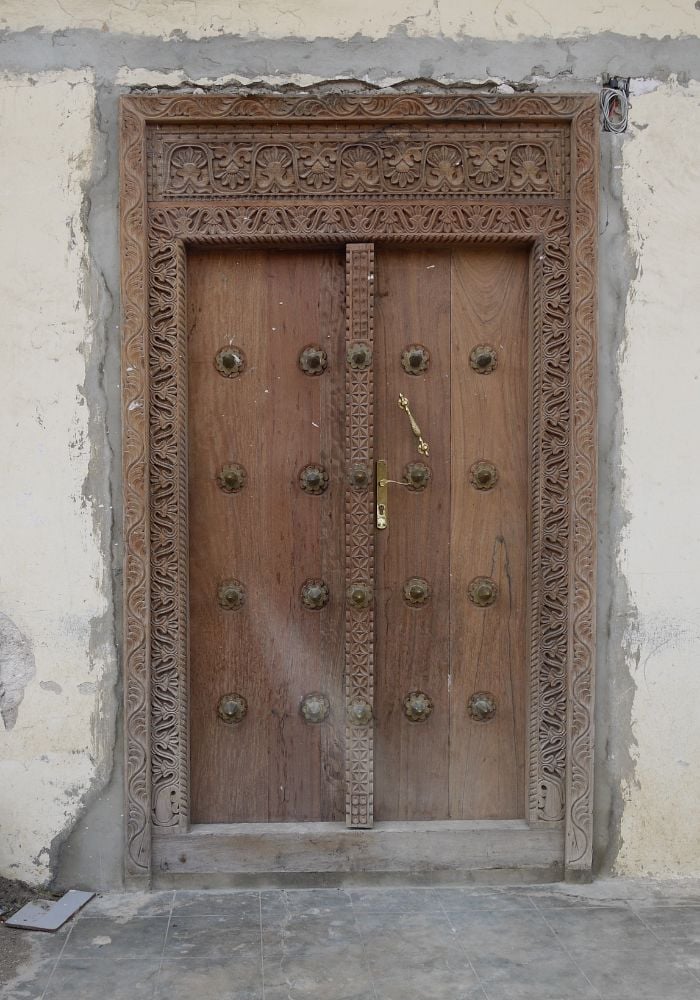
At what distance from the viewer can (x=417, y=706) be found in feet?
8.54

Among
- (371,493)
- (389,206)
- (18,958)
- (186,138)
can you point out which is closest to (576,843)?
(371,493)

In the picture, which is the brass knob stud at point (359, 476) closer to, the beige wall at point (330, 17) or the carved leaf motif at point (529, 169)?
the carved leaf motif at point (529, 169)

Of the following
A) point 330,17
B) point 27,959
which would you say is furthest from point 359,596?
point 330,17

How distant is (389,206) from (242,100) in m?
0.54

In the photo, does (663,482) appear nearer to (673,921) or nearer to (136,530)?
(673,921)

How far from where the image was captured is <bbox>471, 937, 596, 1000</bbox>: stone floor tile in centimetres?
195

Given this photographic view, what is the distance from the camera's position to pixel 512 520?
2635mm

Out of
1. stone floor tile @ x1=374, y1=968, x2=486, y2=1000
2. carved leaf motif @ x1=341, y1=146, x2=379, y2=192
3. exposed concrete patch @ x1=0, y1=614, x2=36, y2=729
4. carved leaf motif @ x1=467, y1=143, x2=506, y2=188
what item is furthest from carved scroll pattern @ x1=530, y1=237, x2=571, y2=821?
exposed concrete patch @ x1=0, y1=614, x2=36, y2=729

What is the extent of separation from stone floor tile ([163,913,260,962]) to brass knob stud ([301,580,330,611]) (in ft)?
3.08

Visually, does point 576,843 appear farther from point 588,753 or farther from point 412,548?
point 412,548

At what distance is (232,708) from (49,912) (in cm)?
76

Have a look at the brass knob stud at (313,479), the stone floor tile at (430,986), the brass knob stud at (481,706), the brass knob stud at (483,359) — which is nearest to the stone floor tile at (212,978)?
the stone floor tile at (430,986)

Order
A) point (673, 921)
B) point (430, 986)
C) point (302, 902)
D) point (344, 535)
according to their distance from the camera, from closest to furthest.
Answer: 1. point (430, 986)
2. point (673, 921)
3. point (302, 902)
4. point (344, 535)

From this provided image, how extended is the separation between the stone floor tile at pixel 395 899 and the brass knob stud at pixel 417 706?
52 cm
